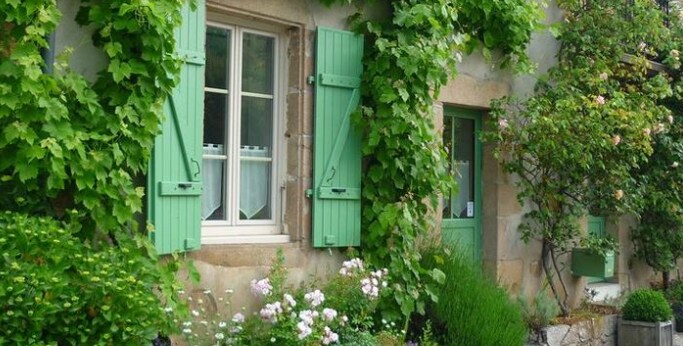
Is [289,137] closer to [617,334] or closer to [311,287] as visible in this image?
[311,287]

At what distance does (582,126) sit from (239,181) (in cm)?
316

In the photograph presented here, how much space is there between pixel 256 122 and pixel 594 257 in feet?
12.5

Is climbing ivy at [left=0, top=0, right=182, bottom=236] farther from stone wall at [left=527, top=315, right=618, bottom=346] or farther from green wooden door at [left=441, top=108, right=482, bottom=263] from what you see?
stone wall at [left=527, top=315, right=618, bottom=346]

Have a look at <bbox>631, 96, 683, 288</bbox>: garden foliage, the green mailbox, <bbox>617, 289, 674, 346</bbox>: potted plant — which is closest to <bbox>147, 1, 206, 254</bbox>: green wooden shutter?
the green mailbox

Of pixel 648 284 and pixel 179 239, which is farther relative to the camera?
pixel 648 284

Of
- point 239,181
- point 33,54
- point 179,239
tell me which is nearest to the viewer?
point 33,54

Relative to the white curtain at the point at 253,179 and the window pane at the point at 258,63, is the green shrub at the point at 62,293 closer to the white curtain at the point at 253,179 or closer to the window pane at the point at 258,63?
the white curtain at the point at 253,179

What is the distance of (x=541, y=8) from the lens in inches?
342

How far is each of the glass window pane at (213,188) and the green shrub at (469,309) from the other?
1.66 meters

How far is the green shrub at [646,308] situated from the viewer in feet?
27.8

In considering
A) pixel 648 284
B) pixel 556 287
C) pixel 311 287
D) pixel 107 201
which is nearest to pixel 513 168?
pixel 556 287

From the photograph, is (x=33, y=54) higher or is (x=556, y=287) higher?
(x=33, y=54)

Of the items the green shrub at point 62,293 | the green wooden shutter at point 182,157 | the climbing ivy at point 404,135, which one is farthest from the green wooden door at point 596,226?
the green shrub at point 62,293

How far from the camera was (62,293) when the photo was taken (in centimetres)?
421
